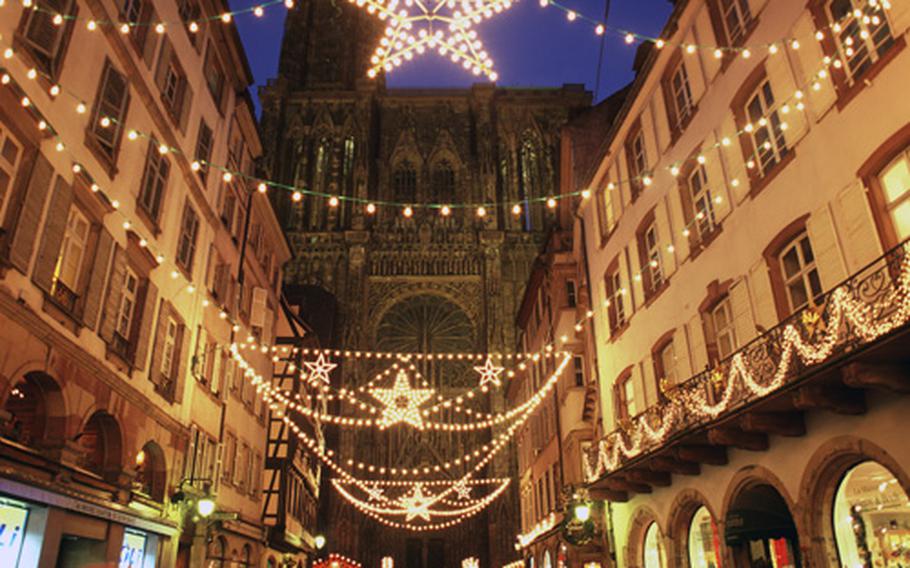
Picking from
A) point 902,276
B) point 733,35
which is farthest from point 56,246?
point 733,35

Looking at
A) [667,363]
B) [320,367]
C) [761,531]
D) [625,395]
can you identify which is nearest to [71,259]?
[320,367]

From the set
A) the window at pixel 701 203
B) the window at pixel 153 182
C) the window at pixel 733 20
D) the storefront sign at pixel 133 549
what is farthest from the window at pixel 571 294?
the storefront sign at pixel 133 549

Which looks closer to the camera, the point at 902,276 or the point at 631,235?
the point at 902,276

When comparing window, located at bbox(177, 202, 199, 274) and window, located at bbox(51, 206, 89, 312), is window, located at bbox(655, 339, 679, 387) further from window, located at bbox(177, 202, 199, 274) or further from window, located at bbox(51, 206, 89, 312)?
window, located at bbox(51, 206, 89, 312)

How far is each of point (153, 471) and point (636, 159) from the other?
13.4 meters

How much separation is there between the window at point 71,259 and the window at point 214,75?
7617 millimetres

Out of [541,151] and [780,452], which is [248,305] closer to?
[780,452]

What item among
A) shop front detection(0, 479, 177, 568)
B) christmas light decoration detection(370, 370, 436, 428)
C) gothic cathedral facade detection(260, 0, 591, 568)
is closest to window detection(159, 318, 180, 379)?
shop front detection(0, 479, 177, 568)

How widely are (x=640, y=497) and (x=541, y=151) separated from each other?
39.7 meters

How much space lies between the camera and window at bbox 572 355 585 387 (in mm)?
23094

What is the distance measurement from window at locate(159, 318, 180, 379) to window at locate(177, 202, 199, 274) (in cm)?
141

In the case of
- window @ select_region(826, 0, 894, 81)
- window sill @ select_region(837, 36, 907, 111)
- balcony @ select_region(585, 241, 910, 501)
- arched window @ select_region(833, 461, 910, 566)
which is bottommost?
arched window @ select_region(833, 461, 910, 566)

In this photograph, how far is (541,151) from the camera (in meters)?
52.5

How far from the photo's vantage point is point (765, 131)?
11.6 meters
